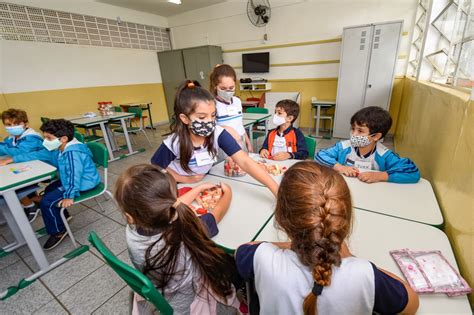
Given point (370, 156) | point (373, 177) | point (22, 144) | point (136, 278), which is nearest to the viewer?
point (136, 278)

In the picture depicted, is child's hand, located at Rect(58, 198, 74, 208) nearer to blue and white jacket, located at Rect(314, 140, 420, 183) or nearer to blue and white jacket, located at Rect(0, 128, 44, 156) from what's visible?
blue and white jacket, located at Rect(0, 128, 44, 156)

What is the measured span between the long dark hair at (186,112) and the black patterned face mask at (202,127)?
6cm

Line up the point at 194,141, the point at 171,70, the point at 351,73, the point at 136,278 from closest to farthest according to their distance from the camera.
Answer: the point at 136,278 → the point at 194,141 → the point at 351,73 → the point at 171,70

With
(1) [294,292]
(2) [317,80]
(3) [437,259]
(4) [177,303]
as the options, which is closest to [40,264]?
(4) [177,303]

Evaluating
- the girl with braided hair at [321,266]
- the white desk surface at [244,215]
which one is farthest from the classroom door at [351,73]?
the girl with braided hair at [321,266]

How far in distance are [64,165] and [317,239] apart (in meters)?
2.06

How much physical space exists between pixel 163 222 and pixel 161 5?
6.50m

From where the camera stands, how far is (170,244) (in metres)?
0.82

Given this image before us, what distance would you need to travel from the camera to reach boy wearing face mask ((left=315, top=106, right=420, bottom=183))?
1310mm

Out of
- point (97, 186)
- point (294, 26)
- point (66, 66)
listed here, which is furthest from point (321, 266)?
point (66, 66)

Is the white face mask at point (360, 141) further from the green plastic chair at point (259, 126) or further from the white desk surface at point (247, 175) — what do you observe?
the green plastic chair at point (259, 126)

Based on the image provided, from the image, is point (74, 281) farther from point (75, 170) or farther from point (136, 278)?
point (136, 278)

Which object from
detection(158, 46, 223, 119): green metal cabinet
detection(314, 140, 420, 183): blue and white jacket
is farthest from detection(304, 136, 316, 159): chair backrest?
detection(158, 46, 223, 119): green metal cabinet

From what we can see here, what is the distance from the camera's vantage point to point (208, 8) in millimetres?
5875
